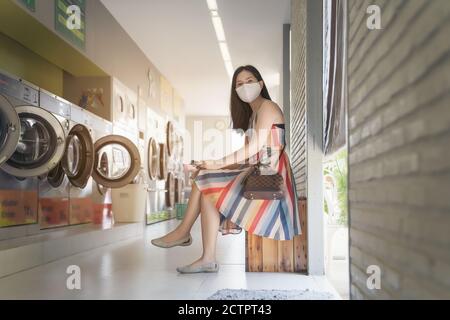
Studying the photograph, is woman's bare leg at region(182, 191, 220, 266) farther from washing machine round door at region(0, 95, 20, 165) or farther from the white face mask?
washing machine round door at region(0, 95, 20, 165)

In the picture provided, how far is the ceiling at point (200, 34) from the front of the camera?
Answer: 6145 millimetres

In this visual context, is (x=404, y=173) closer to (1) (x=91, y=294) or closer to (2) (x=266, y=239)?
(1) (x=91, y=294)

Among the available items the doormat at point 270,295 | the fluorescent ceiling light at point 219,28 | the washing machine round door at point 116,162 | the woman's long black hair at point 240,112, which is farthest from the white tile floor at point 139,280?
the fluorescent ceiling light at point 219,28

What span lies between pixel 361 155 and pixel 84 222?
4.51 m

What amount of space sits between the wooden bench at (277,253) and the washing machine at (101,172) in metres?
2.68

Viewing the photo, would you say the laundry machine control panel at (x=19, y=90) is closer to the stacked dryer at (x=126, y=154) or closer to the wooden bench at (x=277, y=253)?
the stacked dryer at (x=126, y=154)

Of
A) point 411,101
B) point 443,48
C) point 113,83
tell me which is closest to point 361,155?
point 411,101

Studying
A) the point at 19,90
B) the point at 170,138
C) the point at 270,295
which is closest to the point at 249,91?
the point at 270,295

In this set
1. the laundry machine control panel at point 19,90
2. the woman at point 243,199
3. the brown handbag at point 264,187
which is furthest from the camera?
the laundry machine control panel at point 19,90

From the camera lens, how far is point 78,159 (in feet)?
16.6

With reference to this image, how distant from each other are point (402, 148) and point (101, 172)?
16.0 ft

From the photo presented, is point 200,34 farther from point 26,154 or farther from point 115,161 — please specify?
point 26,154

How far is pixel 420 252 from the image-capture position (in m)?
1.06

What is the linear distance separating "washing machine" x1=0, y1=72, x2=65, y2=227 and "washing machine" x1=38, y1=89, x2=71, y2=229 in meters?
→ 0.11
